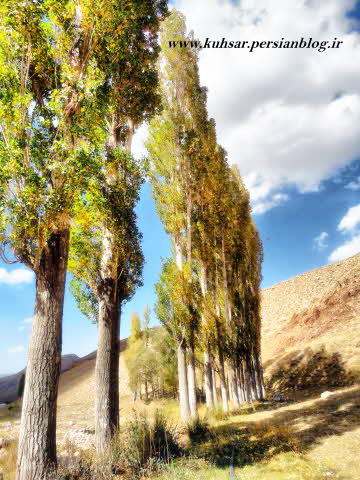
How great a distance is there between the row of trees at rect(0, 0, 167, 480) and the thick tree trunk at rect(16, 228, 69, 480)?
0.02 meters

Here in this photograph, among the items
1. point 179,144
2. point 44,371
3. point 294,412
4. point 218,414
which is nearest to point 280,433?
point 218,414

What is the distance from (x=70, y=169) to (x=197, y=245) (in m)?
8.12

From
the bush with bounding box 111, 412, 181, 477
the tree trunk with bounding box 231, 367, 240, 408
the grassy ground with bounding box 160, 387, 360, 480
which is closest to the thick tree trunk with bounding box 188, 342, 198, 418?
the grassy ground with bounding box 160, 387, 360, 480

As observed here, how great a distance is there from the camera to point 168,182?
1232 cm

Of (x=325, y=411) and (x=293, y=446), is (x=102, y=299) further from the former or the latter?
(x=325, y=411)

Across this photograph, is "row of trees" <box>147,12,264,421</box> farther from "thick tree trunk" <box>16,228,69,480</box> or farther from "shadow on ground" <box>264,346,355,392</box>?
"thick tree trunk" <box>16,228,69,480</box>

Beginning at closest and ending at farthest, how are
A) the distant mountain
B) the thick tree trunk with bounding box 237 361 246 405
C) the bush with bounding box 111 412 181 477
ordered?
1. the bush with bounding box 111 412 181 477
2. the thick tree trunk with bounding box 237 361 246 405
3. the distant mountain

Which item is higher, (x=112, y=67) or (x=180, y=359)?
(x=112, y=67)

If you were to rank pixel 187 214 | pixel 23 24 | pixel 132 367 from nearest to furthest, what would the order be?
pixel 23 24 < pixel 187 214 < pixel 132 367

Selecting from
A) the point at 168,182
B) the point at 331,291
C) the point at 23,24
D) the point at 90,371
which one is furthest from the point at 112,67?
the point at 90,371

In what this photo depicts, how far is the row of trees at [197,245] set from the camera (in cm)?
1063

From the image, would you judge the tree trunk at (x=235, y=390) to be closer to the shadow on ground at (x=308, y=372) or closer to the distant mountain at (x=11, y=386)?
the shadow on ground at (x=308, y=372)

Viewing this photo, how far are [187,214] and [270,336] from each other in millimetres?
22908

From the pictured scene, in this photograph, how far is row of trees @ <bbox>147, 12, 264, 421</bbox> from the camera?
1063 cm
